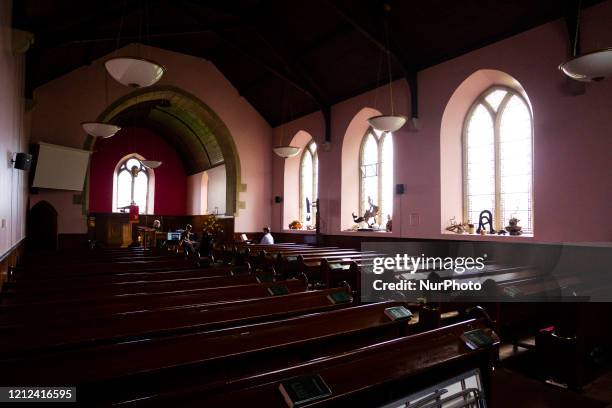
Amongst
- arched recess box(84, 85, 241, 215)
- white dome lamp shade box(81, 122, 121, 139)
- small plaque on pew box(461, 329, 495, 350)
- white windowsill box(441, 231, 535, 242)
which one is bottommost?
small plaque on pew box(461, 329, 495, 350)

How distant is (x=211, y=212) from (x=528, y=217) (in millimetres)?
10242

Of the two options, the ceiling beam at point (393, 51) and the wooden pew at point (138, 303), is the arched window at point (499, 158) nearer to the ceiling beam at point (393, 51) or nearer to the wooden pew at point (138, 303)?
the ceiling beam at point (393, 51)

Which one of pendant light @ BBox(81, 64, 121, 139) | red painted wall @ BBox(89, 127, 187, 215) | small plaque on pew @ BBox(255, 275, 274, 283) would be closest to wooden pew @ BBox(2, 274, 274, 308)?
small plaque on pew @ BBox(255, 275, 274, 283)

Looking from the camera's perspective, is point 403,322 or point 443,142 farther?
point 443,142

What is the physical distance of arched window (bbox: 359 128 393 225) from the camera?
30.1 ft

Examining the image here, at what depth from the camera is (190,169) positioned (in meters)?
16.3

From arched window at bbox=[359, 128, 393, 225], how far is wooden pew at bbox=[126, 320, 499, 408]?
7.01 m

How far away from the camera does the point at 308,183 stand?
1191 cm

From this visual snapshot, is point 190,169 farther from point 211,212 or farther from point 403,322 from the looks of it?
point 403,322

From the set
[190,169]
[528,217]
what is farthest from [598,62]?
[190,169]

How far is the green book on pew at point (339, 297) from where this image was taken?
2.72m

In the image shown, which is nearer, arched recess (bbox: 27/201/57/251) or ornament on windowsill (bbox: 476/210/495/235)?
ornament on windowsill (bbox: 476/210/495/235)

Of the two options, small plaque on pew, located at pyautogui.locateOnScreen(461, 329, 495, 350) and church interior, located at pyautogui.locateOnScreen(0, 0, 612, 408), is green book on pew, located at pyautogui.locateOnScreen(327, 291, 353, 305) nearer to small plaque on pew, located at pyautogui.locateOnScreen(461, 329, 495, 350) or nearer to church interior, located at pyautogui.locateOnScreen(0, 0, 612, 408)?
church interior, located at pyautogui.locateOnScreen(0, 0, 612, 408)

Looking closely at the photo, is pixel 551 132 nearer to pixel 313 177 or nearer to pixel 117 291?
pixel 117 291
